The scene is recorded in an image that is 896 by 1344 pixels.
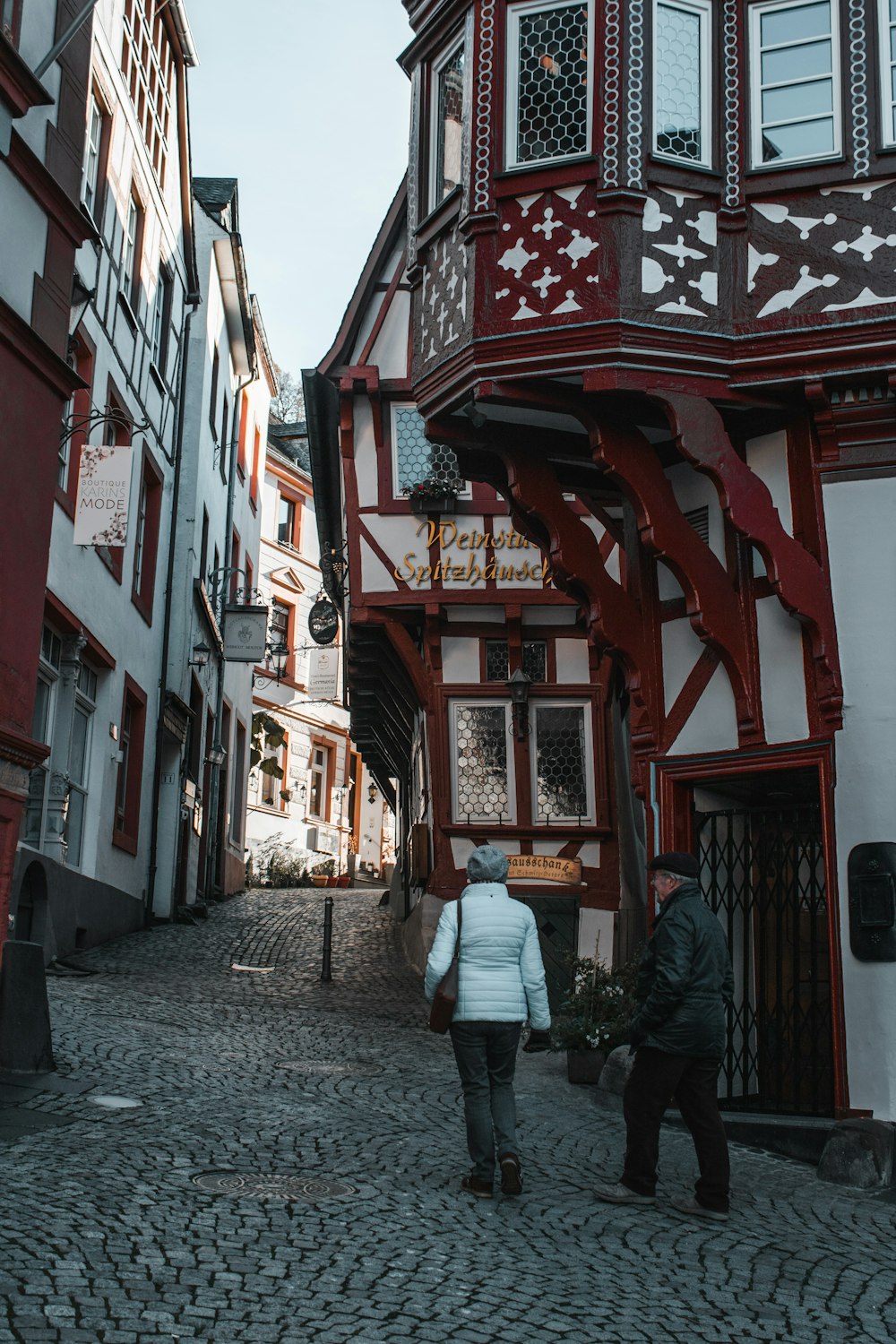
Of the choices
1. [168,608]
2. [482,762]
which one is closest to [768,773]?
[482,762]

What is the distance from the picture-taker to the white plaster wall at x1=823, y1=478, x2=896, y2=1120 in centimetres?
895

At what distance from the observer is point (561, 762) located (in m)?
17.0

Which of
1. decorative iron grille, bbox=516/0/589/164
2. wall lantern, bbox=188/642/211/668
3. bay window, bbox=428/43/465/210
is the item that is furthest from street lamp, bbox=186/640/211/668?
decorative iron grille, bbox=516/0/589/164

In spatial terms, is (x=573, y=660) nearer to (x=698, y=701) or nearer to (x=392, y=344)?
(x=392, y=344)

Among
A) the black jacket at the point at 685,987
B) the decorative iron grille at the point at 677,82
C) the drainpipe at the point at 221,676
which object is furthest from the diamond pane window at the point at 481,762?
the drainpipe at the point at 221,676

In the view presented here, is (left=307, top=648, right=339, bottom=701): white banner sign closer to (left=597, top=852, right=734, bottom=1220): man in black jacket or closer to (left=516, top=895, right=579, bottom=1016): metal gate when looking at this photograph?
(left=516, top=895, right=579, bottom=1016): metal gate

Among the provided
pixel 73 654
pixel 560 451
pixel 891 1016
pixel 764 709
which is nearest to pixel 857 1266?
pixel 891 1016

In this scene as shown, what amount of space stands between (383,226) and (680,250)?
8936 millimetres

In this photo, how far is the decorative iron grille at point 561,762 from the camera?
665 inches

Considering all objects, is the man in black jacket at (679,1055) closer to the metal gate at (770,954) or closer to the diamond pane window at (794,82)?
the metal gate at (770,954)

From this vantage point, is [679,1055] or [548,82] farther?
[548,82]

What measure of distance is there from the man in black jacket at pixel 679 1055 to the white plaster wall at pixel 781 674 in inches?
104

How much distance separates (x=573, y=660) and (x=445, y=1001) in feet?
33.1

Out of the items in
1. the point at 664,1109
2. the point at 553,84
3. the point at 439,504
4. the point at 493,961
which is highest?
the point at 553,84
